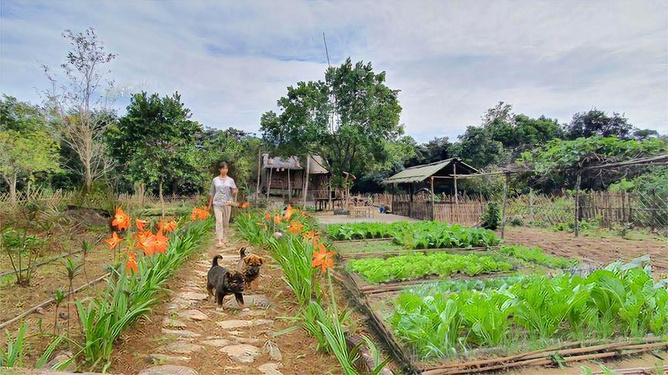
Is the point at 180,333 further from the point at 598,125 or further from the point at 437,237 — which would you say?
the point at 598,125

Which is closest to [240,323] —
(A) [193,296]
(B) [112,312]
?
(A) [193,296]

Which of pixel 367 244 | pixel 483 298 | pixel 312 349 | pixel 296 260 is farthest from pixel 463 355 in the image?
pixel 367 244

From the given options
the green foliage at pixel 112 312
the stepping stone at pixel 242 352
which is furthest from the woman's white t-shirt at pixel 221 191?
the stepping stone at pixel 242 352

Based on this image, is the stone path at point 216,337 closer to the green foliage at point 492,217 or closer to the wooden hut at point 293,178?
the green foliage at point 492,217

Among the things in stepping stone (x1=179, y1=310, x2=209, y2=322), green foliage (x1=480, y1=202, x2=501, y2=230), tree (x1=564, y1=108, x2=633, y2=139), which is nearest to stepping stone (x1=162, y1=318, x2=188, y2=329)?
stepping stone (x1=179, y1=310, x2=209, y2=322)

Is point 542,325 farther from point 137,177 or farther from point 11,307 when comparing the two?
point 137,177

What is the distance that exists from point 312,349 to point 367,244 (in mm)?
5446

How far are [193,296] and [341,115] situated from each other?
16.0m

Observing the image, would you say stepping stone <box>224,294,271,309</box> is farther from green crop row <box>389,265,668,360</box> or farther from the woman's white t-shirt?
the woman's white t-shirt

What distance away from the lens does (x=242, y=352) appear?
2.57 m

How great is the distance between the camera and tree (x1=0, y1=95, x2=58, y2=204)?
13961 millimetres

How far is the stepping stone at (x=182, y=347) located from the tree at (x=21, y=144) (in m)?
11.2

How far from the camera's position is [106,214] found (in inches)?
328

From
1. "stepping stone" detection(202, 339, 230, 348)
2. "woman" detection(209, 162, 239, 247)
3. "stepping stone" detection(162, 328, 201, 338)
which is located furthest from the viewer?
"woman" detection(209, 162, 239, 247)
